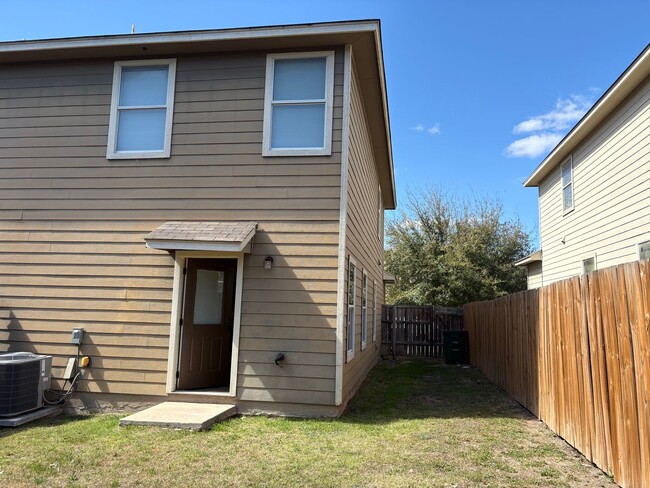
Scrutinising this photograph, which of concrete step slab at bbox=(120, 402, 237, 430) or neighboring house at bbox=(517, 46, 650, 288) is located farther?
neighboring house at bbox=(517, 46, 650, 288)

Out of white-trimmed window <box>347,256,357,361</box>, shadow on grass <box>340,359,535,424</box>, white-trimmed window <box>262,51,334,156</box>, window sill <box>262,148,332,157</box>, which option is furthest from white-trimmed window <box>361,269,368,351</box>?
white-trimmed window <box>262,51,334,156</box>

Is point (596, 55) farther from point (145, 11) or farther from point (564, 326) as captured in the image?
point (145, 11)

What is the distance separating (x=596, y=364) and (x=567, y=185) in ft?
29.1

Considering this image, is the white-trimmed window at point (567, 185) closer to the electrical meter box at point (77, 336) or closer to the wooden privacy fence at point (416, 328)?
the wooden privacy fence at point (416, 328)

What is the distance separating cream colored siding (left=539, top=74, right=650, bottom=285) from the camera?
26.0ft

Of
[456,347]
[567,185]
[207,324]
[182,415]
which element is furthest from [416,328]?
[182,415]

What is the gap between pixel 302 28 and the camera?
621cm

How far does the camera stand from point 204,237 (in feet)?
19.6

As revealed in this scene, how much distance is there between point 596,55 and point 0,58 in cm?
1351

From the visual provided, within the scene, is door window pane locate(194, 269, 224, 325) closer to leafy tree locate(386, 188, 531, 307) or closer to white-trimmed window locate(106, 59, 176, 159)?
white-trimmed window locate(106, 59, 176, 159)

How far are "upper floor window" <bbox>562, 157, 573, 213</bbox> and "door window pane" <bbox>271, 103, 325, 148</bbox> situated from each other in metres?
7.92

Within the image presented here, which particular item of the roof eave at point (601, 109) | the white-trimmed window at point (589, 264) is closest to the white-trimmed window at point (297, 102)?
the roof eave at point (601, 109)

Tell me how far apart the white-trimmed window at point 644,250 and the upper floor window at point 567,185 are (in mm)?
3492

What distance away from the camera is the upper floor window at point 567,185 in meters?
11.3
